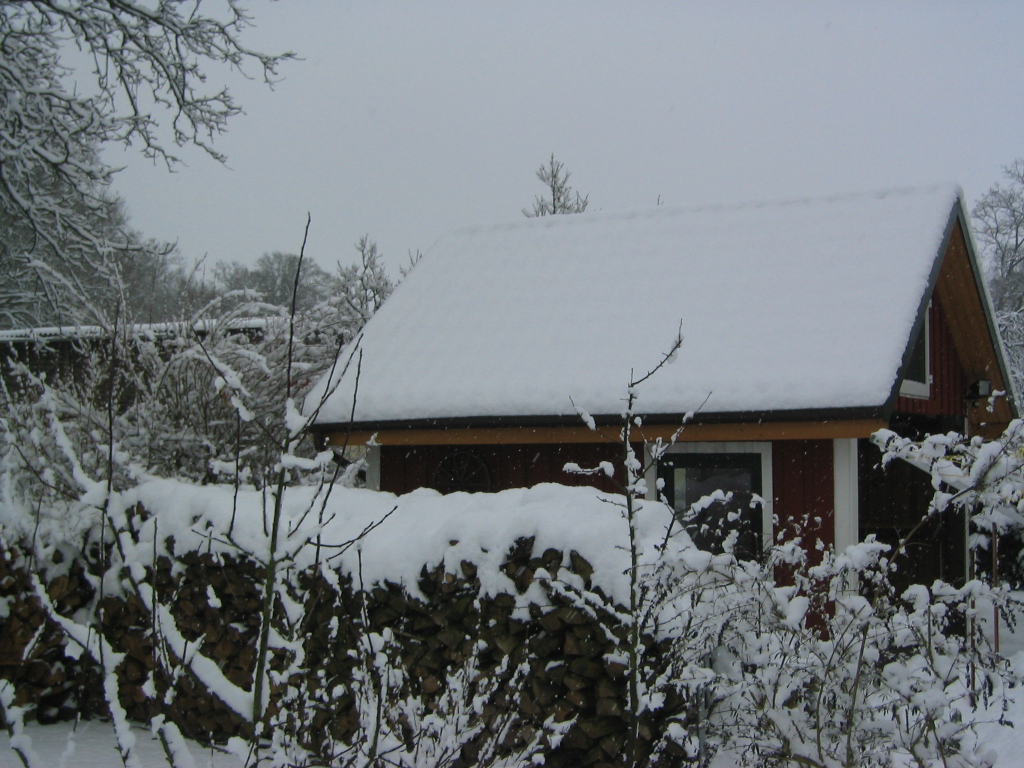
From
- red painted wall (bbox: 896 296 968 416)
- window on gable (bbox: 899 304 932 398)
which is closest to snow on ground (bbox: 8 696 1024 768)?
window on gable (bbox: 899 304 932 398)

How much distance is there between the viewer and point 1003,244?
29891 mm

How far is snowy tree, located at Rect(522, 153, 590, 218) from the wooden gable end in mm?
14840

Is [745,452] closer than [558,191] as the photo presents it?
Yes

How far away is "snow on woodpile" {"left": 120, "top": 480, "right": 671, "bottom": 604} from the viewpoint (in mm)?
4043

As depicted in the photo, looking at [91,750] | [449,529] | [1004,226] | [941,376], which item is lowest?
[91,750]

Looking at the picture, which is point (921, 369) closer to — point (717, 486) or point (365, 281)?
point (717, 486)

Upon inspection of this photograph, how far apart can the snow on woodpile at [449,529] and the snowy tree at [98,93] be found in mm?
4894

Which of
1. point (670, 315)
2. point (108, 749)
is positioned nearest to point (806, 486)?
point (670, 315)

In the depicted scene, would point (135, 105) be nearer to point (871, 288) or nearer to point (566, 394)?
point (566, 394)

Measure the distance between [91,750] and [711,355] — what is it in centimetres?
531

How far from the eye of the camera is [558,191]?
25375 millimetres

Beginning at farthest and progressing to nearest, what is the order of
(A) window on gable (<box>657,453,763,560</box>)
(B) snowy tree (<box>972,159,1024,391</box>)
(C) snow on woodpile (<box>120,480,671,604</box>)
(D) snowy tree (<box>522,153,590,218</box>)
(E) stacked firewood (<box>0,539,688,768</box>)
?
(B) snowy tree (<box>972,159,1024,391</box>), (D) snowy tree (<box>522,153,590,218</box>), (A) window on gable (<box>657,453,763,560</box>), (C) snow on woodpile (<box>120,480,671,604</box>), (E) stacked firewood (<box>0,539,688,768</box>)

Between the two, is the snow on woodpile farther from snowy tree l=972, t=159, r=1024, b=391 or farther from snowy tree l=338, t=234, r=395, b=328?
snowy tree l=972, t=159, r=1024, b=391

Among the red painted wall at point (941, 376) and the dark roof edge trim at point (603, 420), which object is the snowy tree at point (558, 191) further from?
the dark roof edge trim at point (603, 420)
